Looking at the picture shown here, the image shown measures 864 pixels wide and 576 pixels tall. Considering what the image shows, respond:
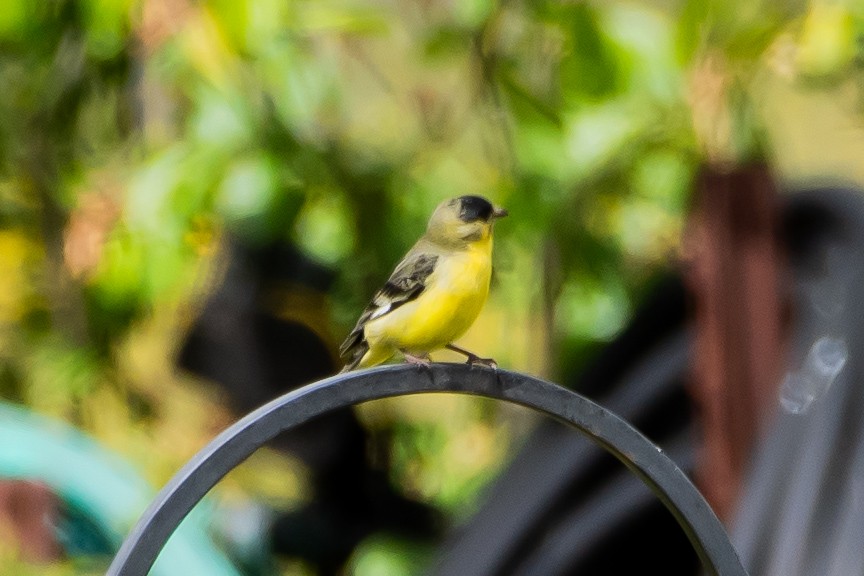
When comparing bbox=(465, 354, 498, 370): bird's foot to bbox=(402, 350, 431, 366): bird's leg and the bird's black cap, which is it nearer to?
bbox=(402, 350, 431, 366): bird's leg

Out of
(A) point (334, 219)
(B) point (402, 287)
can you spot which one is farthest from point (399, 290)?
(A) point (334, 219)

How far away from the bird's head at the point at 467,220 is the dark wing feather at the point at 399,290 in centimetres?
5

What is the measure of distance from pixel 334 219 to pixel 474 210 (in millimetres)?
1298

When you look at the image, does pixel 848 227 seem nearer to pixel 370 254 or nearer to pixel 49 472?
pixel 370 254

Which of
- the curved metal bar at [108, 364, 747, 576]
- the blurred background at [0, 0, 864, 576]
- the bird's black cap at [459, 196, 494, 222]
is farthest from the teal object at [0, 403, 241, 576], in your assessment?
the curved metal bar at [108, 364, 747, 576]

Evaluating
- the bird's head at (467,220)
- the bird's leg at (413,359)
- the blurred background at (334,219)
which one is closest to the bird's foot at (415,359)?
the bird's leg at (413,359)

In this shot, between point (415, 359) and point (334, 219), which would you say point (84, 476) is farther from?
point (415, 359)

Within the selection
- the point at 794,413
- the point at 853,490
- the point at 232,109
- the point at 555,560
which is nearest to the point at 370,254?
the point at 232,109

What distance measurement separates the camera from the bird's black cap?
1.75 metres

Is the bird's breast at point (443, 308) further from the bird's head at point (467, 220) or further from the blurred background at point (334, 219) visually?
the blurred background at point (334, 219)

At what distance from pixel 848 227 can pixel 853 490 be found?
2.30ft

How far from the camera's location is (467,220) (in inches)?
69.2

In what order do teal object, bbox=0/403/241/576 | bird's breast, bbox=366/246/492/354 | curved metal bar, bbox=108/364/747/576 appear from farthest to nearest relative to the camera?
teal object, bbox=0/403/241/576 → bird's breast, bbox=366/246/492/354 → curved metal bar, bbox=108/364/747/576

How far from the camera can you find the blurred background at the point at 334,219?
255 cm
